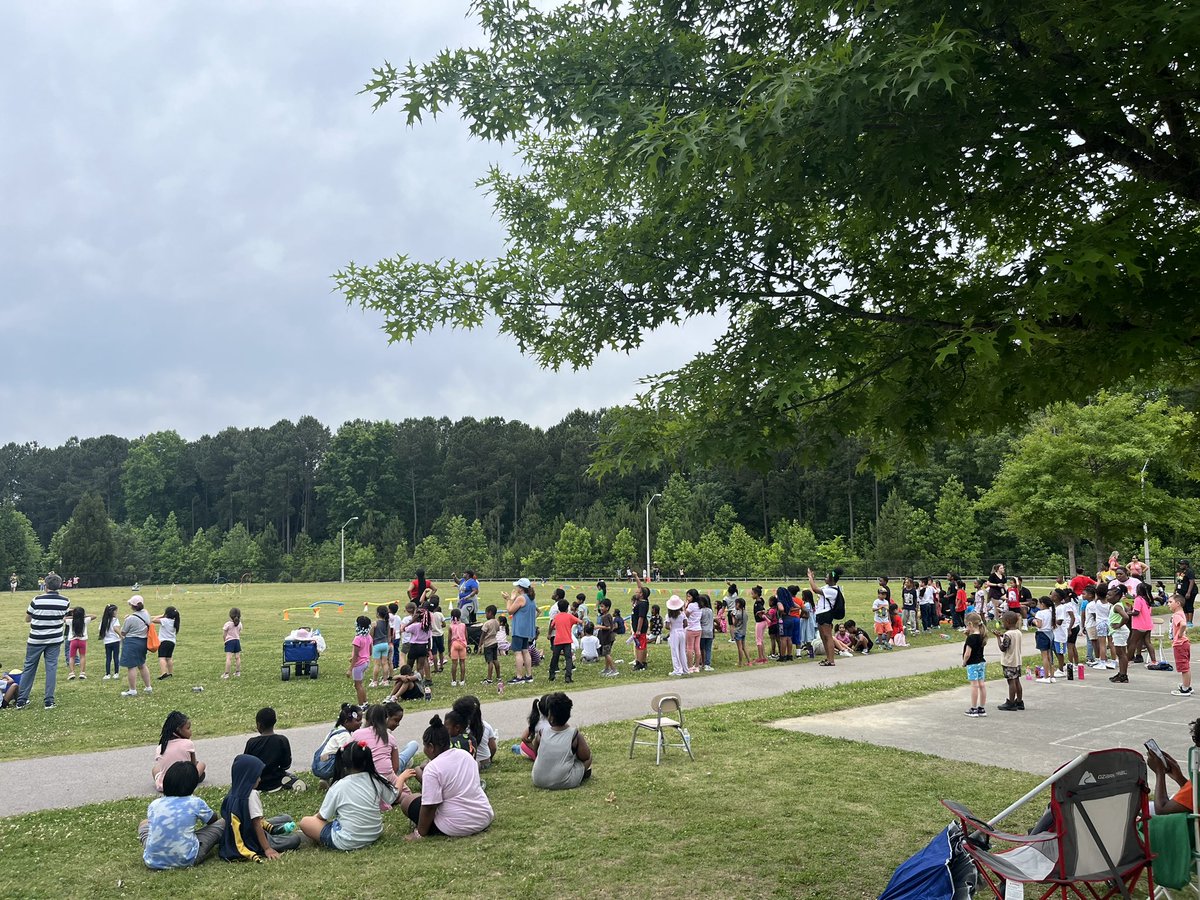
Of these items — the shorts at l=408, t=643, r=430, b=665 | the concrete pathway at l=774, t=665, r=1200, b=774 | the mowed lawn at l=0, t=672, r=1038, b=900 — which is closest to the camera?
the mowed lawn at l=0, t=672, r=1038, b=900

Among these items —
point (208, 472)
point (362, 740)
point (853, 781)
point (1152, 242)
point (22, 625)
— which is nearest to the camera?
point (1152, 242)

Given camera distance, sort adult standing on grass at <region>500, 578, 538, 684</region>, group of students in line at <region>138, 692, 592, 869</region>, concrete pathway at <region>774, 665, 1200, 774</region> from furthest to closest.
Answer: adult standing on grass at <region>500, 578, 538, 684</region> → concrete pathway at <region>774, 665, 1200, 774</region> → group of students in line at <region>138, 692, 592, 869</region>

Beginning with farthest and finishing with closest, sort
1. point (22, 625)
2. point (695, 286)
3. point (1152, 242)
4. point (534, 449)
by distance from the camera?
point (534, 449) < point (22, 625) < point (695, 286) < point (1152, 242)

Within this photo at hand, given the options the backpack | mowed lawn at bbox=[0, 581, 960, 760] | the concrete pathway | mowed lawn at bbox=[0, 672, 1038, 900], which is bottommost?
the concrete pathway

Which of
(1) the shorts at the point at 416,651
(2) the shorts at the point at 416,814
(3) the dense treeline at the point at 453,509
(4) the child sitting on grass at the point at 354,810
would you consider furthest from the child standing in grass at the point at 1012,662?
(3) the dense treeline at the point at 453,509

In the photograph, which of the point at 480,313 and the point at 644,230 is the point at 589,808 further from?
the point at 644,230

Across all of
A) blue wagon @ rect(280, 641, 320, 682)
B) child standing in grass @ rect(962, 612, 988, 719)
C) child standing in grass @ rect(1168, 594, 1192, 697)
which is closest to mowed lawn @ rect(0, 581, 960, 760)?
blue wagon @ rect(280, 641, 320, 682)

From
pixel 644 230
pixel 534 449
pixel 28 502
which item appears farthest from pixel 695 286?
pixel 28 502

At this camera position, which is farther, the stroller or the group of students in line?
the stroller

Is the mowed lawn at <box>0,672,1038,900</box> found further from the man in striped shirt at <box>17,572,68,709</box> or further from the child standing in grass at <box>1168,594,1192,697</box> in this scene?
the child standing in grass at <box>1168,594,1192,697</box>

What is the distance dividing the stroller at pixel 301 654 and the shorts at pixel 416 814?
1053 centimetres

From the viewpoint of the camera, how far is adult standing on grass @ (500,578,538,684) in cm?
1595

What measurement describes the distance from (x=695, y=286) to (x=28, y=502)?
156544 millimetres

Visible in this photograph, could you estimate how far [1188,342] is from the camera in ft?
17.0
